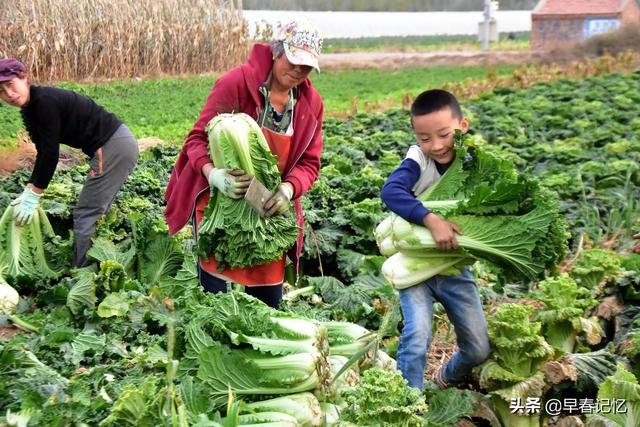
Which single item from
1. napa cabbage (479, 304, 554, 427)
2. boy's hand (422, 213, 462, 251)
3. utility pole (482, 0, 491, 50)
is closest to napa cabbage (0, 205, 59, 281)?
boy's hand (422, 213, 462, 251)

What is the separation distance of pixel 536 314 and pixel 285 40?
2.13 meters

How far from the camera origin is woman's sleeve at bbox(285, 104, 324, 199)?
13.2ft

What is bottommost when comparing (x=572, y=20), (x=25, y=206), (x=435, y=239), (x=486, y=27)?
(x=25, y=206)

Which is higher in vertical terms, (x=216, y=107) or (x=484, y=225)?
(x=216, y=107)

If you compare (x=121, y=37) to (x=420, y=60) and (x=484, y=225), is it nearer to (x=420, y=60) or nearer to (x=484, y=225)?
(x=484, y=225)

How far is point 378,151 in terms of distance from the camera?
980 centimetres

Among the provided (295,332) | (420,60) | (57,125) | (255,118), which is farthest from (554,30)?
Answer: (295,332)

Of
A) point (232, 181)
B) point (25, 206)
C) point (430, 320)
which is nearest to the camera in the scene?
point (430, 320)

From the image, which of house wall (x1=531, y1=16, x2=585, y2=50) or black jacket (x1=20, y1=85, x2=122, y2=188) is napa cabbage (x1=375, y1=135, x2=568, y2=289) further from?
house wall (x1=531, y1=16, x2=585, y2=50)

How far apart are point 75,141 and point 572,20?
33.5m

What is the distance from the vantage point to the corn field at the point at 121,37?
1223 cm

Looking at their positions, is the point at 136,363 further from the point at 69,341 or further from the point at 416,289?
the point at 416,289

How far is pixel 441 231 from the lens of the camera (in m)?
3.44

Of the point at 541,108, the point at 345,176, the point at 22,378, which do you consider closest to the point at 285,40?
the point at 22,378
